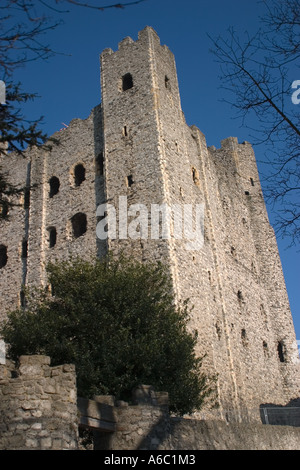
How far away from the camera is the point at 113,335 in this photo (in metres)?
14.4

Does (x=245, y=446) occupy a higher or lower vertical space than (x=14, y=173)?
lower

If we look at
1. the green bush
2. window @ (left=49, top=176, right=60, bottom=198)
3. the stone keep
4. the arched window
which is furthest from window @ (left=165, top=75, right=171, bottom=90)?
the green bush

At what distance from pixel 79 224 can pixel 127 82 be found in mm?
7149

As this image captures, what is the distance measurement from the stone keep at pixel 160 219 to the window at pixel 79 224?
5cm

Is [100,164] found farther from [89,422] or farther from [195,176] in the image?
[89,422]

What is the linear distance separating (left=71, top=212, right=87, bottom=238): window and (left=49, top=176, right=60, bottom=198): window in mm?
2388

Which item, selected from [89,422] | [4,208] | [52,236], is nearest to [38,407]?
[89,422]

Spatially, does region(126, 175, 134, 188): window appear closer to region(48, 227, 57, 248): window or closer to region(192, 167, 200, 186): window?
region(192, 167, 200, 186): window

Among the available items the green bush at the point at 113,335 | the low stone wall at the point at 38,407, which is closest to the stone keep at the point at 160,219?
the green bush at the point at 113,335

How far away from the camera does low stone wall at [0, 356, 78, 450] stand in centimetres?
673
